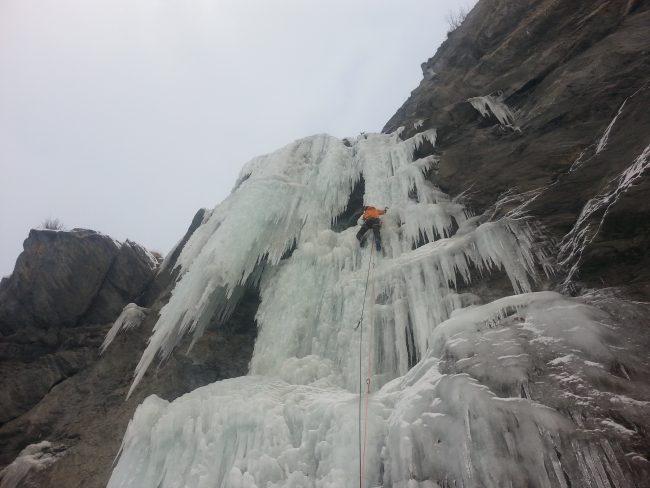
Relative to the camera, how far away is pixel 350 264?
7707mm

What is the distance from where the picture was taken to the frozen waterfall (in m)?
2.94

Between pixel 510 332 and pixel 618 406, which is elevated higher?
pixel 510 332

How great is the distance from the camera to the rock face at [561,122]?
441 centimetres

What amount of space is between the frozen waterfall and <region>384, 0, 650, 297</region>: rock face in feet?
1.96

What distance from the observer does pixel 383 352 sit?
5887 millimetres

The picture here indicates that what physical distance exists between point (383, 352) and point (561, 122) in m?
5.27

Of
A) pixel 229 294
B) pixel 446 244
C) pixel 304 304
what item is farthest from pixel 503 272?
pixel 229 294

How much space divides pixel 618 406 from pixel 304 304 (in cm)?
533

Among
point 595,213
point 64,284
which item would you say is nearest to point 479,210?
point 595,213

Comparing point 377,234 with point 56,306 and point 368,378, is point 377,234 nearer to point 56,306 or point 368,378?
point 368,378

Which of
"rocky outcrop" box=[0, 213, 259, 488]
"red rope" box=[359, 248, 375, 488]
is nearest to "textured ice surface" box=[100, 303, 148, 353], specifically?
"rocky outcrop" box=[0, 213, 259, 488]

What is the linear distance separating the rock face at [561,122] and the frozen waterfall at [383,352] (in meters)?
0.60

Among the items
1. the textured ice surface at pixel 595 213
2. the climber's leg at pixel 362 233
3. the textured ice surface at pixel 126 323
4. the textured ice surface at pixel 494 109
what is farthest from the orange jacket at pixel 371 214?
the textured ice surface at pixel 126 323

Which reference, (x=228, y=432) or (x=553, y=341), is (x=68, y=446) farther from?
(x=553, y=341)
